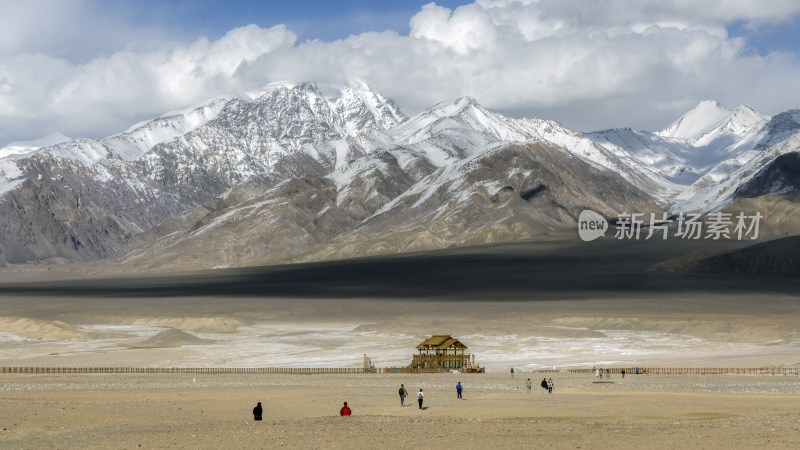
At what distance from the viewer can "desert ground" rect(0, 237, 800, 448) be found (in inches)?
1676

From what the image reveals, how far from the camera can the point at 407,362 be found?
9619cm

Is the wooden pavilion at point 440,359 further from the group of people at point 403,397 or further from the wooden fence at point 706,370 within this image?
the group of people at point 403,397

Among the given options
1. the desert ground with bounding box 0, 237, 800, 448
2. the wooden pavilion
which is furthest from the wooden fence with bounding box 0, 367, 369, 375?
the wooden pavilion

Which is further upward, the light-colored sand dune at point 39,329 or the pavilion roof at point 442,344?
the light-colored sand dune at point 39,329

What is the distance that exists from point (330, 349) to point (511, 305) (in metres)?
60.9

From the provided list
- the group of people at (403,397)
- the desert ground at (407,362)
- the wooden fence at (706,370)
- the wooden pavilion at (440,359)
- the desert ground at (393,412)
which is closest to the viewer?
the desert ground at (393,412)

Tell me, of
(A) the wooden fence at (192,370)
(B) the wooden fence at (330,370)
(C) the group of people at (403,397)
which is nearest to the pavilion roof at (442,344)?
(B) the wooden fence at (330,370)

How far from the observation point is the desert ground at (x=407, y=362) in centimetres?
4256

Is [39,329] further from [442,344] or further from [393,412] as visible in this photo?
[393,412]

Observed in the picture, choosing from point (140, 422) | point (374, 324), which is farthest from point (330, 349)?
point (140, 422)

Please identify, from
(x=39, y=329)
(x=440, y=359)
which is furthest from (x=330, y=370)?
(x=39, y=329)

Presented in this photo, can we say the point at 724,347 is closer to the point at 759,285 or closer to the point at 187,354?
the point at 187,354

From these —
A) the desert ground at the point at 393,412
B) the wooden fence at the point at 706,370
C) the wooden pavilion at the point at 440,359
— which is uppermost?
the wooden pavilion at the point at 440,359

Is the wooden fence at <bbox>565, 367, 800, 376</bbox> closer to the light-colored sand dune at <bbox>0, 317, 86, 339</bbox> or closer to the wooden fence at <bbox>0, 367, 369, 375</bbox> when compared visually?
the wooden fence at <bbox>0, 367, 369, 375</bbox>
